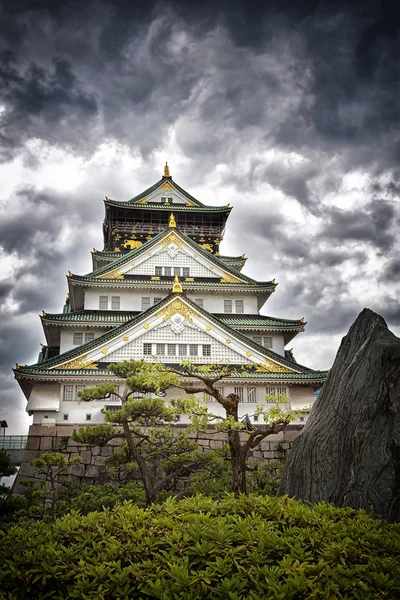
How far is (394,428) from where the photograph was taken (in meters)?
8.83

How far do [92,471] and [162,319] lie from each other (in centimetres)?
984

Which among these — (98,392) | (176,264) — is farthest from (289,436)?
(176,264)

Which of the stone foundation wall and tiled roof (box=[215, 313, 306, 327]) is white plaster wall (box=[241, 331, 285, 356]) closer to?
tiled roof (box=[215, 313, 306, 327])

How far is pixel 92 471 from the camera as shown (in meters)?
23.4

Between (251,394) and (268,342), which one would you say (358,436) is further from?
(268,342)

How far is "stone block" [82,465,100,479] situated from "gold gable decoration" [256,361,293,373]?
33.8 feet

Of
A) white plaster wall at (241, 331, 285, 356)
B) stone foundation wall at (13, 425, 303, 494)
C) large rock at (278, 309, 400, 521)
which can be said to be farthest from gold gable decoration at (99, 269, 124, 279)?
large rock at (278, 309, 400, 521)

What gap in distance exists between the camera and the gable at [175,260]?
36.2 metres

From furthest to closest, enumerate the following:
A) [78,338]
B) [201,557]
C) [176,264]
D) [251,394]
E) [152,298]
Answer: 1. [176,264]
2. [152,298]
3. [78,338]
4. [251,394]
5. [201,557]

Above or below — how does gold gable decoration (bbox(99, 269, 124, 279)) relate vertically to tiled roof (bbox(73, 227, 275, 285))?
below

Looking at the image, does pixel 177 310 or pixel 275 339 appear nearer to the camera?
pixel 177 310

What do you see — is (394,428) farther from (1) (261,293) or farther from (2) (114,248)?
(2) (114,248)

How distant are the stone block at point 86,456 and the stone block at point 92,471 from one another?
23 centimetres

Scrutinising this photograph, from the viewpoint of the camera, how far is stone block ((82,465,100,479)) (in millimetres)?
23234
